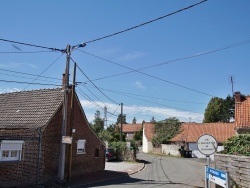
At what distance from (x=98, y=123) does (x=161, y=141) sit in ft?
55.7

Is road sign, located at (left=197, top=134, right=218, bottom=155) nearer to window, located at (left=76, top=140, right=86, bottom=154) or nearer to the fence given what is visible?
the fence

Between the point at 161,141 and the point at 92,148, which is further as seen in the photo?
the point at 161,141

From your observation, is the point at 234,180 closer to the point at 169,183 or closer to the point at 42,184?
the point at 169,183

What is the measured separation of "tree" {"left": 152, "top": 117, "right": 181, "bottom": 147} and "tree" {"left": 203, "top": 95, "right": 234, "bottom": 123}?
68.2 feet

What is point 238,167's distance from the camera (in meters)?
14.9

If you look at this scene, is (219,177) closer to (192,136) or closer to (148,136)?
(192,136)

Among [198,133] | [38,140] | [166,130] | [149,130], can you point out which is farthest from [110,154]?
[149,130]

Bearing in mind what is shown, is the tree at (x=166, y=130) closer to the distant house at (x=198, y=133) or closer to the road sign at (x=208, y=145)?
the distant house at (x=198, y=133)

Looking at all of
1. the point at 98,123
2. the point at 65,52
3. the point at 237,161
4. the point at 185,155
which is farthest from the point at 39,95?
the point at 98,123

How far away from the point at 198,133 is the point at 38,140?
42.3 metres

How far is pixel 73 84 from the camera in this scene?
21.1m

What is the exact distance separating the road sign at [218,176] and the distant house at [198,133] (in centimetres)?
4076

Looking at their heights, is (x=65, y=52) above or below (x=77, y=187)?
above

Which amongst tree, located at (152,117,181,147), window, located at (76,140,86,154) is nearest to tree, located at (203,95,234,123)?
tree, located at (152,117,181,147)
